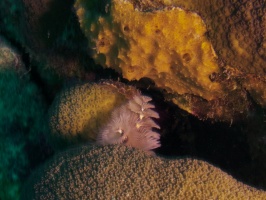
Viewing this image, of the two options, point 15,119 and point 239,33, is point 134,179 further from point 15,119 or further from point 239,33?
point 15,119

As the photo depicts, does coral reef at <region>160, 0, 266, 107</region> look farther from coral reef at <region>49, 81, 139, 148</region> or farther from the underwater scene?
coral reef at <region>49, 81, 139, 148</region>

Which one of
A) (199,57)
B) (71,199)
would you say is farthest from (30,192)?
(199,57)

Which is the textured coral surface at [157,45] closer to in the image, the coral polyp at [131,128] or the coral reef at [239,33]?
the coral reef at [239,33]

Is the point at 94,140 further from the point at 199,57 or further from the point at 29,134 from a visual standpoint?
the point at 29,134

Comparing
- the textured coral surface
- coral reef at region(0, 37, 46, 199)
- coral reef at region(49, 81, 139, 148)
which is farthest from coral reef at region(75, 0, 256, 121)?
coral reef at region(0, 37, 46, 199)

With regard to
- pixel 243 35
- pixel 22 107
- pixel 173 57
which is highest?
pixel 243 35

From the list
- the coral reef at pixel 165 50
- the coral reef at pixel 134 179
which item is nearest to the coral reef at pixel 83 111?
the coral reef at pixel 165 50
